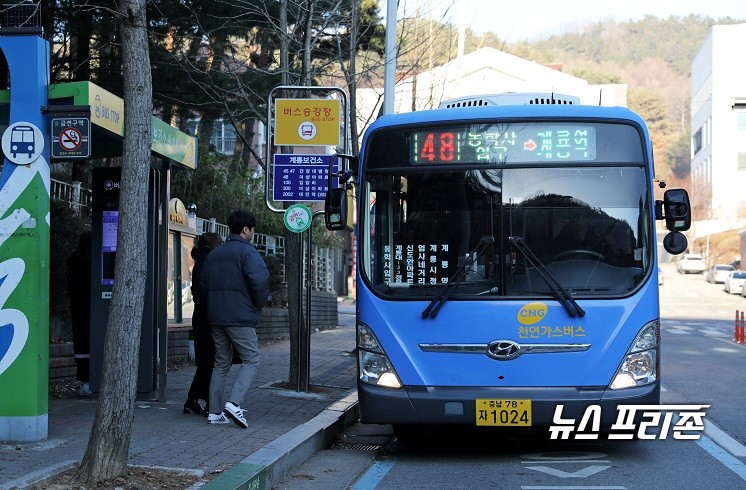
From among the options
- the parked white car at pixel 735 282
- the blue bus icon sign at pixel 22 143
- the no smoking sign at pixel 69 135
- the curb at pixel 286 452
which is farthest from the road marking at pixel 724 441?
the parked white car at pixel 735 282

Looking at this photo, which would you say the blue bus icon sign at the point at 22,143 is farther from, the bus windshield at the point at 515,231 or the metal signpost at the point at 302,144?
the metal signpost at the point at 302,144

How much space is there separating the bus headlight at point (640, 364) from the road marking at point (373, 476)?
1965mm

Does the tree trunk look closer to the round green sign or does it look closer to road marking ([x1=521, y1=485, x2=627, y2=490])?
road marking ([x1=521, y1=485, x2=627, y2=490])

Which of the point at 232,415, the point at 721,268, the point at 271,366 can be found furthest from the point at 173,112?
the point at 721,268

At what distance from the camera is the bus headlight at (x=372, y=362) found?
8766 millimetres

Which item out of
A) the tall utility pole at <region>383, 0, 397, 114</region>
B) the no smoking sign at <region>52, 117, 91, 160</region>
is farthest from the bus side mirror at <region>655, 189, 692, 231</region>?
the tall utility pole at <region>383, 0, 397, 114</region>

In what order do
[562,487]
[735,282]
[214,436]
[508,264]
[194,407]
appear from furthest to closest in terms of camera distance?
[735,282] → [194,407] → [214,436] → [508,264] → [562,487]

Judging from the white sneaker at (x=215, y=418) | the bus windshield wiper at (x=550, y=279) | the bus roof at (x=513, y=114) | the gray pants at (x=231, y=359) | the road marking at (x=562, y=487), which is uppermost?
the bus roof at (x=513, y=114)

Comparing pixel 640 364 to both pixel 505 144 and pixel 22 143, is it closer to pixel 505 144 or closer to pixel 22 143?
pixel 505 144

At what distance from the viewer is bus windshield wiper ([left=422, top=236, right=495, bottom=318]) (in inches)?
342

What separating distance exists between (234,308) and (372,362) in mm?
1431

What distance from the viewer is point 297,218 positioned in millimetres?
11922

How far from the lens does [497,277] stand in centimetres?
878

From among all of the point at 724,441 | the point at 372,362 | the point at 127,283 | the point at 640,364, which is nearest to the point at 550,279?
the point at 640,364
